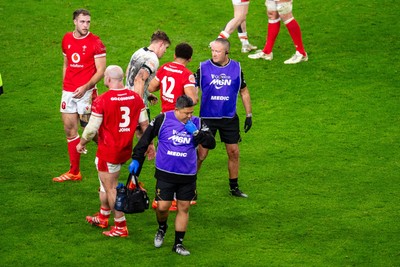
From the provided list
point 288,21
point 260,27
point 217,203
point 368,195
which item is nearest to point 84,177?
point 217,203

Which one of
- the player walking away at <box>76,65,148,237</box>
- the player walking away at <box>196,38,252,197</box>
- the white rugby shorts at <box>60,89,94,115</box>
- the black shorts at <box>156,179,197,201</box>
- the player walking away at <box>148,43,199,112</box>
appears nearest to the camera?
the black shorts at <box>156,179,197,201</box>

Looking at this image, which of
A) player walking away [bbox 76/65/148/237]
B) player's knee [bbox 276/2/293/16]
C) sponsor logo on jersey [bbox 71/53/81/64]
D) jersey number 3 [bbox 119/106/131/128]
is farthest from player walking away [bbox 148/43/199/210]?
player's knee [bbox 276/2/293/16]

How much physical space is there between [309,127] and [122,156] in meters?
5.84

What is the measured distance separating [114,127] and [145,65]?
1772 mm

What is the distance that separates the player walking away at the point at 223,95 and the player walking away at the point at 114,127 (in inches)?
71.5

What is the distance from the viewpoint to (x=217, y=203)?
1440cm

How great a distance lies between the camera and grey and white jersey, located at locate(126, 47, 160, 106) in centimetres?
1418

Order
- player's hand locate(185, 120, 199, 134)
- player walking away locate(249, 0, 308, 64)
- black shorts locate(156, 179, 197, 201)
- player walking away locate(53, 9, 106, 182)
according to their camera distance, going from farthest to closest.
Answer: player walking away locate(249, 0, 308, 64), player walking away locate(53, 9, 106, 182), black shorts locate(156, 179, 197, 201), player's hand locate(185, 120, 199, 134)

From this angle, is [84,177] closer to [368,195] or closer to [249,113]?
[249,113]

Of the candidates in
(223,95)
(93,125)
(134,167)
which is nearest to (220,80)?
(223,95)

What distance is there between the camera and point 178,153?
40.2ft

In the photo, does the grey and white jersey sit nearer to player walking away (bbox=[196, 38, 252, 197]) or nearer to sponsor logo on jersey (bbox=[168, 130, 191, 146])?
player walking away (bbox=[196, 38, 252, 197])

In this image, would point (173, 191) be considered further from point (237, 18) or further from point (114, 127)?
point (237, 18)

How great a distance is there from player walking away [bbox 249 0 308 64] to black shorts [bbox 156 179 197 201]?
8.72 metres
